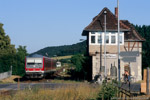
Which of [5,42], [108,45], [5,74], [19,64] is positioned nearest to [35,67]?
[5,74]

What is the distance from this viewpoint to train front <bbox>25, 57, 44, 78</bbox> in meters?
46.4

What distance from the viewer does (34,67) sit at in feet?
152

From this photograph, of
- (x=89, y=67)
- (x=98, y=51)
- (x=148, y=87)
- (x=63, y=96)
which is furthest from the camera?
(x=89, y=67)

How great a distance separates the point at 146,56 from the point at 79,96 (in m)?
46.7

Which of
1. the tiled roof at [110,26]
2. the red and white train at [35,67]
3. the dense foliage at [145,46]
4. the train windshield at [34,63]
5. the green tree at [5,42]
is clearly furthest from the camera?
the green tree at [5,42]

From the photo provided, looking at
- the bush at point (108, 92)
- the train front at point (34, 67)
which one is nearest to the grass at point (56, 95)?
the bush at point (108, 92)

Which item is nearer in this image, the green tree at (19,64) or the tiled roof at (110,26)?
the tiled roof at (110,26)

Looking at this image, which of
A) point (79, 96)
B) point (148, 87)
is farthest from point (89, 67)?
point (148, 87)

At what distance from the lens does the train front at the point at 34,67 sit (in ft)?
152

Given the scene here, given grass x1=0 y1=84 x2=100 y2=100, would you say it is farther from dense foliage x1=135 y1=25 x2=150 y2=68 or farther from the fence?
dense foliage x1=135 y1=25 x2=150 y2=68

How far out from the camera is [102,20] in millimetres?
52125

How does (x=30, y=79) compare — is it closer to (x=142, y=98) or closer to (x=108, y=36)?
(x=108, y=36)

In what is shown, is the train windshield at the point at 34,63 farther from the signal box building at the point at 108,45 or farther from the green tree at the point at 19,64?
the green tree at the point at 19,64

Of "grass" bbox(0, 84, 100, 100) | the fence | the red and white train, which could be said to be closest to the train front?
the red and white train
